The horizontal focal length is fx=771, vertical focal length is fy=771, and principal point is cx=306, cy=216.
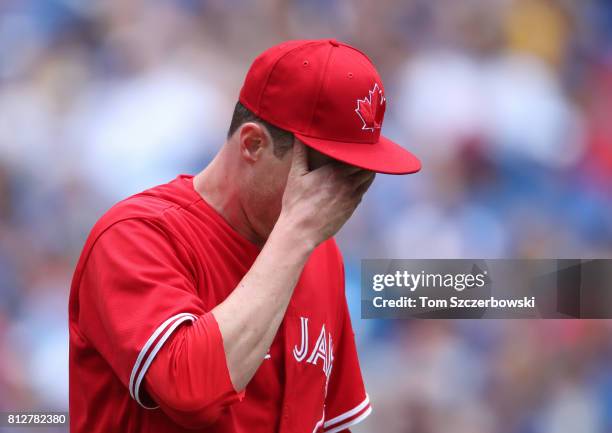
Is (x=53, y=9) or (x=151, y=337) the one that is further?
(x=53, y=9)

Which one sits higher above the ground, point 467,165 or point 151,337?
point 467,165

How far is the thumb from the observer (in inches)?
54.7

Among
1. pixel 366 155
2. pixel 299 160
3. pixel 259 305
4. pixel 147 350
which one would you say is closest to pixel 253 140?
pixel 299 160

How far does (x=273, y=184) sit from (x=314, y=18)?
1.39 m

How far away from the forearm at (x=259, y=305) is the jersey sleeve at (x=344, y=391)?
545 mm

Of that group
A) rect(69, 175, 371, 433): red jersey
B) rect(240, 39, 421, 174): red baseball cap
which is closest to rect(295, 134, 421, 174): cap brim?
rect(240, 39, 421, 174): red baseball cap

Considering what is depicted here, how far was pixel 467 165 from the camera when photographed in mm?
2727

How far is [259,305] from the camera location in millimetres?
1271

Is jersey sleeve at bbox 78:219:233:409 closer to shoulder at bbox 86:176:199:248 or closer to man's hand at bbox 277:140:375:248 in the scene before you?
shoulder at bbox 86:176:199:248

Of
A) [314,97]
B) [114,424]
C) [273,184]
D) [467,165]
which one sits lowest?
[114,424]

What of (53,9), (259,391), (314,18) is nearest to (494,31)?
(314,18)

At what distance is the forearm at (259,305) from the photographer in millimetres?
1242

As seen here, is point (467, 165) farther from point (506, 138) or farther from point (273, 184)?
point (273, 184)

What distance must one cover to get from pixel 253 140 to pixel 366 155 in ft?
0.73
